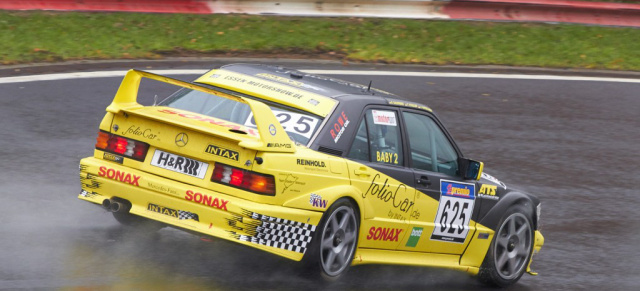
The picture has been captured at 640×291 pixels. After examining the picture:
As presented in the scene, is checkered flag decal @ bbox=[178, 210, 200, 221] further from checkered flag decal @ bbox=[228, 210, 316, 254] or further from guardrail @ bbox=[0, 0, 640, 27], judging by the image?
guardrail @ bbox=[0, 0, 640, 27]

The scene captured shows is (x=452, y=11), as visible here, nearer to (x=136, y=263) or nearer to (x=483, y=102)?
(x=483, y=102)

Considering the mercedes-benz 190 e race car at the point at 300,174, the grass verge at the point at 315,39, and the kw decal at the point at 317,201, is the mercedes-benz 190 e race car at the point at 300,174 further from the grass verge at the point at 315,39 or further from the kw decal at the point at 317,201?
the grass verge at the point at 315,39

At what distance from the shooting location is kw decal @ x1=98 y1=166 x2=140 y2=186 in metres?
6.80

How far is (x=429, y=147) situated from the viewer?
7691 millimetres

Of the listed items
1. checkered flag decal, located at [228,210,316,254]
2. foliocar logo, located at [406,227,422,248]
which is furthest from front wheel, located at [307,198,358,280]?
foliocar logo, located at [406,227,422,248]

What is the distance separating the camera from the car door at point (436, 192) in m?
7.50

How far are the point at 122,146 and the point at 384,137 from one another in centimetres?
188

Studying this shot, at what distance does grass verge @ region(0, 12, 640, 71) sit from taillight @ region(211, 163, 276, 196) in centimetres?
813

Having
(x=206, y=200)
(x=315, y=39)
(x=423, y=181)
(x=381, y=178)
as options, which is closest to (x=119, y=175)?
(x=206, y=200)

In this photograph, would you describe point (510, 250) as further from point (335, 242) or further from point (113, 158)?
point (113, 158)

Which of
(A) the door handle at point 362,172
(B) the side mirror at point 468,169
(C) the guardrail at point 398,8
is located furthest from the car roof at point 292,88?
(C) the guardrail at point 398,8

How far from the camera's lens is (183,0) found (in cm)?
1681

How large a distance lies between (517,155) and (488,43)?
5878 millimetres

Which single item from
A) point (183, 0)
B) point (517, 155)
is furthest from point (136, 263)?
point (183, 0)
